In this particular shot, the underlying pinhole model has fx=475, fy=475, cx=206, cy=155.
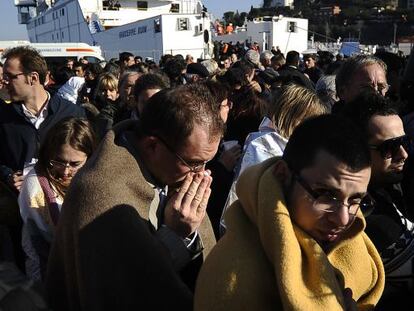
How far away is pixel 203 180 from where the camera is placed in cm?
189

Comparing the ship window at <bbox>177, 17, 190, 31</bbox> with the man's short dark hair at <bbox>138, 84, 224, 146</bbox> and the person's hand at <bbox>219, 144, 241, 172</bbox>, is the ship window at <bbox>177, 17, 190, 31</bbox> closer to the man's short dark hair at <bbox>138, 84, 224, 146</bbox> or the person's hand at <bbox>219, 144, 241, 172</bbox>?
the person's hand at <bbox>219, 144, 241, 172</bbox>

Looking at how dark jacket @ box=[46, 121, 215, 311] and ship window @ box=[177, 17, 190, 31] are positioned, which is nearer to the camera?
dark jacket @ box=[46, 121, 215, 311]

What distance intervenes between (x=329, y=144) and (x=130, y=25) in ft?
93.0

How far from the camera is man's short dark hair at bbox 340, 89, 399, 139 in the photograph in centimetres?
238

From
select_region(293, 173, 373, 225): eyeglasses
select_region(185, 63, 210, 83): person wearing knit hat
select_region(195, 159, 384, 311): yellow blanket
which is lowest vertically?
select_region(185, 63, 210, 83): person wearing knit hat

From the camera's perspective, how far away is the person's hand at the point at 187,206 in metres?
1.82

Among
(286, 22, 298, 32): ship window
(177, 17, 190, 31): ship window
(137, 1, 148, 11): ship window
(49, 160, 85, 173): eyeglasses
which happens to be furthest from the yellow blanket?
(137, 1, 148, 11): ship window

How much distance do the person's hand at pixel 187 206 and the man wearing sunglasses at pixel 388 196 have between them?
2.34 feet

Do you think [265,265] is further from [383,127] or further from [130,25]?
[130,25]

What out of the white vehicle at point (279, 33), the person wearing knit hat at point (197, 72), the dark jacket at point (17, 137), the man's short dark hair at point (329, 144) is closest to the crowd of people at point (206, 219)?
the man's short dark hair at point (329, 144)

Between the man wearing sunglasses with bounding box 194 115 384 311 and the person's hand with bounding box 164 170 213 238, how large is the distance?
1.02 ft

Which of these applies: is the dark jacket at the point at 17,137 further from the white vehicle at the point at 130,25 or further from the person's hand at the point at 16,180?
the white vehicle at the point at 130,25

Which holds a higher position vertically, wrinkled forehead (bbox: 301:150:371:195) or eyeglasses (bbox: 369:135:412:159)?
wrinkled forehead (bbox: 301:150:371:195)

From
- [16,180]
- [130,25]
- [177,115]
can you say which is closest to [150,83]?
[16,180]
